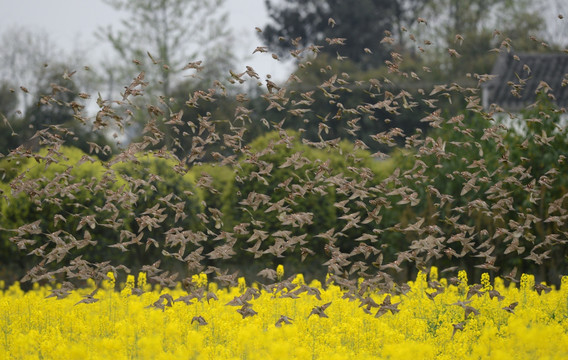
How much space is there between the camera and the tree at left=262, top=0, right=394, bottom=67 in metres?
34.8

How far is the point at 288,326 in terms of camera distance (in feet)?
17.1

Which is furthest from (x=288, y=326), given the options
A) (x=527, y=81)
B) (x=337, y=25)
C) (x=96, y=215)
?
(x=337, y=25)

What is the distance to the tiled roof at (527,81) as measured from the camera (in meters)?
26.0

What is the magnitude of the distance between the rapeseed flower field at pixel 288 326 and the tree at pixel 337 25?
90.0ft

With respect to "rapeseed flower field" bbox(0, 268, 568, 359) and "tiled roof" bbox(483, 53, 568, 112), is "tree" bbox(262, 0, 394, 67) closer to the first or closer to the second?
"tiled roof" bbox(483, 53, 568, 112)

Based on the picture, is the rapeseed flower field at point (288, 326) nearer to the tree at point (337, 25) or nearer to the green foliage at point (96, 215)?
the green foliage at point (96, 215)

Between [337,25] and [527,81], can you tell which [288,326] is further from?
[337,25]

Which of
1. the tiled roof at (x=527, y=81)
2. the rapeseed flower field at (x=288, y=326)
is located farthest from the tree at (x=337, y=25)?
the rapeseed flower field at (x=288, y=326)

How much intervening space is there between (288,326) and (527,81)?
23.6 metres

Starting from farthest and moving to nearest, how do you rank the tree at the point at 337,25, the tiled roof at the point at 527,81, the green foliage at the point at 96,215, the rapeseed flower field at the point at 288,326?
1. the tree at the point at 337,25
2. the tiled roof at the point at 527,81
3. the green foliage at the point at 96,215
4. the rapeseed flower field at the point at 288,326

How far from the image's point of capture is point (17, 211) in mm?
10914

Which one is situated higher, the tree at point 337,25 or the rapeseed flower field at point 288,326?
the tree at point 337,25

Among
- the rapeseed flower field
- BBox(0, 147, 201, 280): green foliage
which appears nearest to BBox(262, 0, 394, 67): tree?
BBox(0, 147, 201, 280): green foliage

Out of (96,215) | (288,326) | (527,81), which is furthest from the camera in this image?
(527,81)
